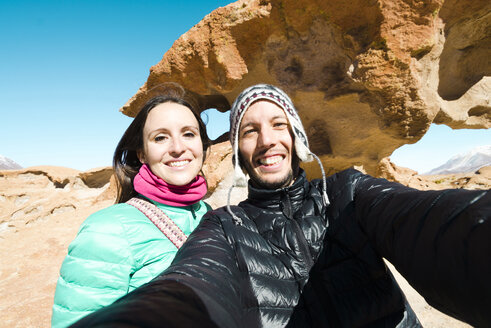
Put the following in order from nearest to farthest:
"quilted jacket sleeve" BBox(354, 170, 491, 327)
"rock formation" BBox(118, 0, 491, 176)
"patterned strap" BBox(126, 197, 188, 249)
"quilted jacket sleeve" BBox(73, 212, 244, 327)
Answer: "quilted jacket sleeve" BBox(73, 212, 244, 327) < "quilted jacket sleeve" BBox(354, 170, 491, 327) < "patterned strap" BBox(126, 197, 188, 249) < "rock formation" BBox(118, 0, 491, 176)

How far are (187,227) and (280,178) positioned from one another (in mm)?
735

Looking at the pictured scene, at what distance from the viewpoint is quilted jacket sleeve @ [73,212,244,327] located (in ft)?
1.69

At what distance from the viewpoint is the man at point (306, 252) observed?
67 centimetres

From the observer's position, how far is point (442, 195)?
86cm

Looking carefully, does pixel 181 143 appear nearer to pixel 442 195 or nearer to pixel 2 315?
pixel 442 195

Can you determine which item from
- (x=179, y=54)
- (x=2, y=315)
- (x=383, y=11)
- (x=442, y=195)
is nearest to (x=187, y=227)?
(x=442, y=195)

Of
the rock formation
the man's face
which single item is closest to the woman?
the man's face

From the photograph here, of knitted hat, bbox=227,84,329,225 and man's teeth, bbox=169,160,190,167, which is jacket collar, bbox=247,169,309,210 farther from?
man's teeth, bbox=169,160,190,167

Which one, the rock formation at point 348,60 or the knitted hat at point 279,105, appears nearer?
the knitted hat at point 279,105

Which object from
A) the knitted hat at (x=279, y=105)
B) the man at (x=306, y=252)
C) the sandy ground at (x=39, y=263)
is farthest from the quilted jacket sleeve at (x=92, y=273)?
the sandy ground at (x=39, y=263)

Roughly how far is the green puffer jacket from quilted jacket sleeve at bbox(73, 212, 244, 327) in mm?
277

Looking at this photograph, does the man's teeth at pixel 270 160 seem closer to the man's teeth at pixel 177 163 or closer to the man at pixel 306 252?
the man at pixel 306 252

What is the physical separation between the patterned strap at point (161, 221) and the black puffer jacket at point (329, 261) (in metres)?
0.15

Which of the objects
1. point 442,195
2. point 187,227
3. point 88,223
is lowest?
point 187,227
